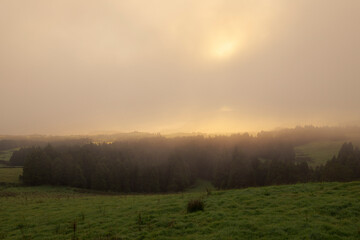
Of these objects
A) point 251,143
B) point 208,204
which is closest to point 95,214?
point 208,204

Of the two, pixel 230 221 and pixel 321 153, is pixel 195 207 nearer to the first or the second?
pixel 230 221

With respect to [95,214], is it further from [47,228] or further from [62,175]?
[62,175]

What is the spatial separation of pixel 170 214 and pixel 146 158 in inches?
3146

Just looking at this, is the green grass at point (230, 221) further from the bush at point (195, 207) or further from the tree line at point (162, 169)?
the tree line at point (162, 169)

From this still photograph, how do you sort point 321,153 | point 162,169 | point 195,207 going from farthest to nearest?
1. point 321,153
2. point 162,169
3. point 195,207

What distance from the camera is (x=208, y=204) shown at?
17.3 m

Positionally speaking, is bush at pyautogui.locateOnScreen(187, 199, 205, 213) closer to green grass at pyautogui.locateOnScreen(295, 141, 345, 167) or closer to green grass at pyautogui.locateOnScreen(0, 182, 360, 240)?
green grass at pyautogui.locateOnScreen(0, 182, 360, 240)

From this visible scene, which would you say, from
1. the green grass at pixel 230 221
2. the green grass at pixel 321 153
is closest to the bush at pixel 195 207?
the green grass at pixel 230 221

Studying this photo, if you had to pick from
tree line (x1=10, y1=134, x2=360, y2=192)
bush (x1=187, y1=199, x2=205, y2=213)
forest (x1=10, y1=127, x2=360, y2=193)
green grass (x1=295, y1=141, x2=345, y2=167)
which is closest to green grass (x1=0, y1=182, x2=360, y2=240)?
bush (x1=187, y1=199, x2=205, y2=213)

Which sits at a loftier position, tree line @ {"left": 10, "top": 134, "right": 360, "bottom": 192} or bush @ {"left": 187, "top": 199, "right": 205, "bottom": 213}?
bush @ {"left": 187, "top": 199, "right": 205, "bottom": 213}

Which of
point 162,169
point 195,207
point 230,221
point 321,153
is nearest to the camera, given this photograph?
point 230,221

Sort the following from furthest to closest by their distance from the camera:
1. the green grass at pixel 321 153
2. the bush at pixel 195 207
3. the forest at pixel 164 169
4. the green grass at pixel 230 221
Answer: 1. the green grass at pixel 321 153
2. the forest at pixel 164 169
3. the bush at pixel 195 207
4. the green grass at pixel 230 221

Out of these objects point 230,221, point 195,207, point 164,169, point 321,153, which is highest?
point 230,221

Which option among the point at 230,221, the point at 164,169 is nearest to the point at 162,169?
the point at 164,169
